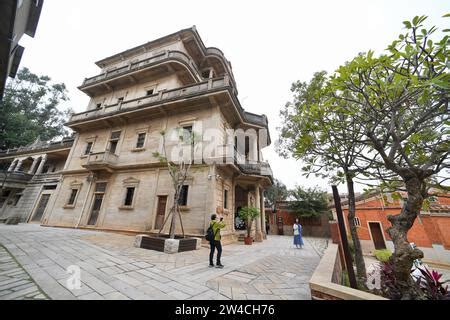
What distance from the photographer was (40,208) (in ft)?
51.1

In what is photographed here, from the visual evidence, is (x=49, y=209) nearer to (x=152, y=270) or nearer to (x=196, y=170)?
(x=196, y=170)

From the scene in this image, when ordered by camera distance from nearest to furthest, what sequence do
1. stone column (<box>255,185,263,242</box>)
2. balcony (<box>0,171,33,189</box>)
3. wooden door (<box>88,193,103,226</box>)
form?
wooden door (<box>88,193,103,226</box>)
stone column (<box>255,185,263,242</box>)
balcony (<box>0,171,33,189</box>)

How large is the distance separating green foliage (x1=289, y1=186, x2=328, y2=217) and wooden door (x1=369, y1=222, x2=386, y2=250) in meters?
4.94

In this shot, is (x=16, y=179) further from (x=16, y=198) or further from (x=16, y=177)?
(x=16, y=198)

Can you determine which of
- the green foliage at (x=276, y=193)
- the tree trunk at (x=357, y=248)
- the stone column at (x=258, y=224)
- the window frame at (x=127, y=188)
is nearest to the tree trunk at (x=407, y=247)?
the tree trunk at (x=357, y=248)

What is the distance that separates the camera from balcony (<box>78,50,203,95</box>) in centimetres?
1341

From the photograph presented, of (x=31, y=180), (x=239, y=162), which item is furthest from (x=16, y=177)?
(x=239, y=162)

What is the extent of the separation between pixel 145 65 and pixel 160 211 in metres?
11.5

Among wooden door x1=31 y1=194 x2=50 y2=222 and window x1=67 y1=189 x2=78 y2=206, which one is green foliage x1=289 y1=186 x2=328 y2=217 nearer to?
window x1=67 y1=189 x2=78 y2=206

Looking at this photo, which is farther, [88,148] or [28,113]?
[28,113]

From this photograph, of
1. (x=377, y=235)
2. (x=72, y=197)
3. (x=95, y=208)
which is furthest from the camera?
(x=377, y=235)

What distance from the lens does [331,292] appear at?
2.55m

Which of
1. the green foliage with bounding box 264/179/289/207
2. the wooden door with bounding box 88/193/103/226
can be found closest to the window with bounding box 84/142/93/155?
the wooden door with bounding box 88/193/103/226
